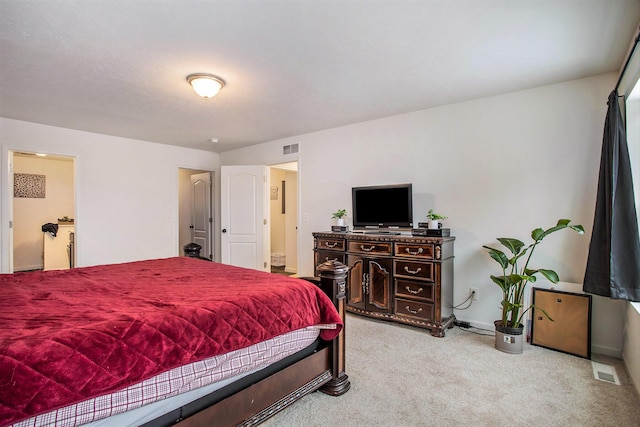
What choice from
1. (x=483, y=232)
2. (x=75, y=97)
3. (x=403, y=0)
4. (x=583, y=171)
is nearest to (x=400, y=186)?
(x=483, y=232)

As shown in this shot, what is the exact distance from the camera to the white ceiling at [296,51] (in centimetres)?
193

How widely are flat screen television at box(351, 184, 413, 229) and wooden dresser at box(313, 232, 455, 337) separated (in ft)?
1.14

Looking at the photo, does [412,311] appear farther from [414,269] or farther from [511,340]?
[511,340]

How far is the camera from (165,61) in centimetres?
256

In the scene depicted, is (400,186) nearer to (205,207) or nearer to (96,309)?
(96,309)

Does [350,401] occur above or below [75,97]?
below

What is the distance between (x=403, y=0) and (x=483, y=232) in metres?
2.42

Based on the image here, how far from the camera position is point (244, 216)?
220 inches

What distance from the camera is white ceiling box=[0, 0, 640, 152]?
6.34 ft

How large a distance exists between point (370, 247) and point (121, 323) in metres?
2.69

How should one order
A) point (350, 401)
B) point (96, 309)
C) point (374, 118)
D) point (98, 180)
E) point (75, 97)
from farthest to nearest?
point (98, 180), point (374, 118), point (75, 97), point (350, 401), point (96, 309)

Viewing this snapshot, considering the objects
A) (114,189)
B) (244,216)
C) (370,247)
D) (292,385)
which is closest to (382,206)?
(370,247)

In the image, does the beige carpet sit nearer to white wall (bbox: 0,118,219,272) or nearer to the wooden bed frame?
the wooden bed frame

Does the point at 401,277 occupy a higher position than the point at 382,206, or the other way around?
the point at 382,206
